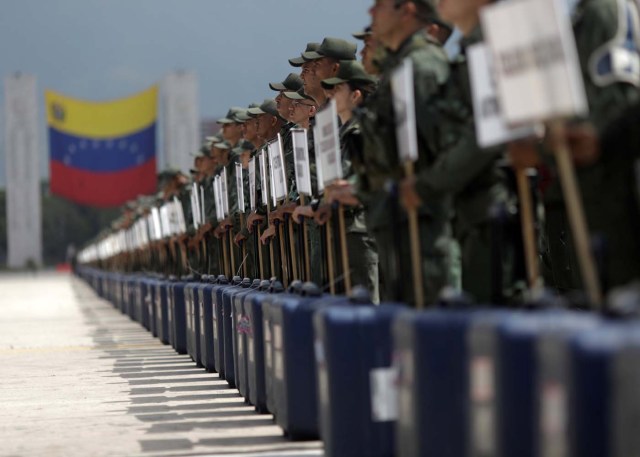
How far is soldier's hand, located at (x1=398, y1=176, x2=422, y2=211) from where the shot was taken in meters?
5.91

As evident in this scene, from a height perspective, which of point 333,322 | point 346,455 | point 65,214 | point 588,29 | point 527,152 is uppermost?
point 65,214

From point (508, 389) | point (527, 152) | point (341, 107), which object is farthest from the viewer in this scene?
point (341, 107)

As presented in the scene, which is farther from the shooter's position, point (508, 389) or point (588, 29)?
point (588, 29)

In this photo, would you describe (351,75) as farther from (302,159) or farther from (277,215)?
(277,215)

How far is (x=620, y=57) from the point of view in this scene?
531 centimetres

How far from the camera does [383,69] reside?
692 centimetres

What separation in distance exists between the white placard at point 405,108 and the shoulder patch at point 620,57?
0.70m

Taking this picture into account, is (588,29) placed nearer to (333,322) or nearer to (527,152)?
(527,152)

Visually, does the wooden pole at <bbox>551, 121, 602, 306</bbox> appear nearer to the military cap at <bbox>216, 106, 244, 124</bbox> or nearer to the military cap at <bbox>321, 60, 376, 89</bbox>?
the military cap at <bbox>321, 60, 376, 89</bbox>

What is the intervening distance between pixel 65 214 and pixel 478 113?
149526 millimetres

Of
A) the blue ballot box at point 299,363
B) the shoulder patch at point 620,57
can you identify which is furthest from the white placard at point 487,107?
the blue ballot box at point 299,363

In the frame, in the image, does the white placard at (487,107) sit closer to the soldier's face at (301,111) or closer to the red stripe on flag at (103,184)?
the soldier's face at (301,111)

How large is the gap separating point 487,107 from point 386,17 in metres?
1.67

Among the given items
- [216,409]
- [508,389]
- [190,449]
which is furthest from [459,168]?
[216,409]
